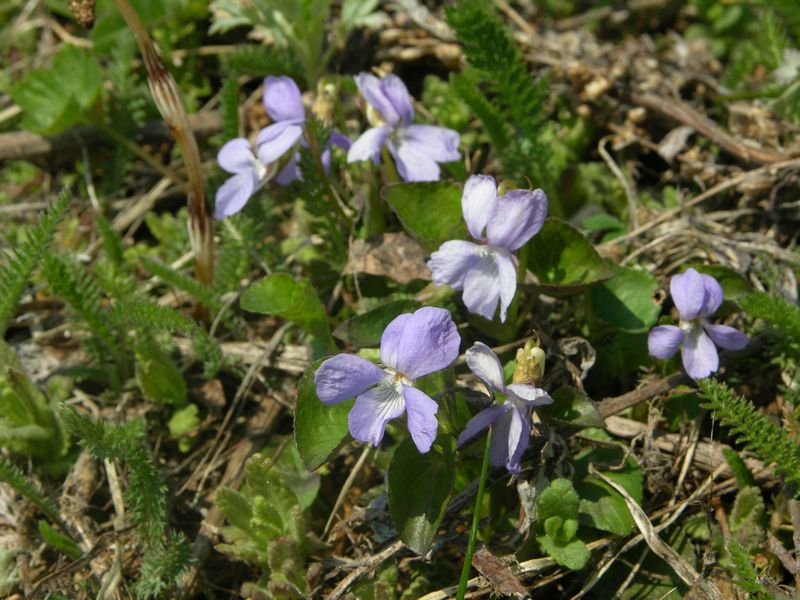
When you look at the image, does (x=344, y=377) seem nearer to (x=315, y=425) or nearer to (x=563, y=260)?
(x=315, y=425)

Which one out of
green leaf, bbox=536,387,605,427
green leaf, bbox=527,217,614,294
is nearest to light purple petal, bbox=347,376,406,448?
green leaf, bbox=536,387,605,427

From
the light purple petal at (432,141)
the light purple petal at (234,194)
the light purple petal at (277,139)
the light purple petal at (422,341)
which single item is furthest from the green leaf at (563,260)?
the light purple petal at (234,194)

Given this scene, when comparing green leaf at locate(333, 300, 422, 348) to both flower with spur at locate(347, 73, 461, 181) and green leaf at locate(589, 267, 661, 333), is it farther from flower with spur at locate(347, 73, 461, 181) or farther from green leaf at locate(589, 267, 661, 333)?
green leaf at locate(589, 267, 661, 333)

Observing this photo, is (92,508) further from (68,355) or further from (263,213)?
(263,213)

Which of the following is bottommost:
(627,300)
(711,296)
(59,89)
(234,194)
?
(627,300)

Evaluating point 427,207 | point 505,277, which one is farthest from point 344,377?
point 427,207

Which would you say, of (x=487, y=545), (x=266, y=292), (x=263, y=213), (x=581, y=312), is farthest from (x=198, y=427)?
(x=581, y=312)
